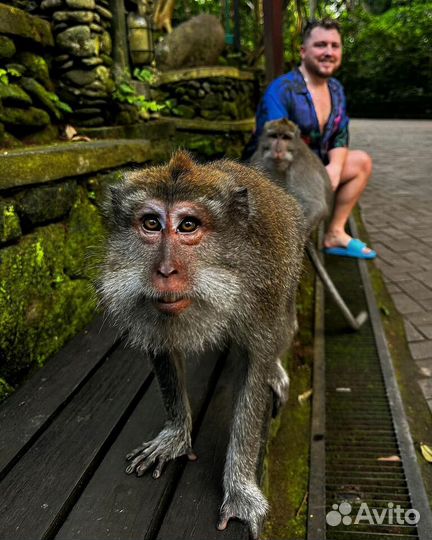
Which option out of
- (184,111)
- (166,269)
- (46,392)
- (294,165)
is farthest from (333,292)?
(184,111)

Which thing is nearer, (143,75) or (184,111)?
(143,75)

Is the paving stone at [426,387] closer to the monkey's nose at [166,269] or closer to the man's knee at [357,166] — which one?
the man's knee at [357,166]

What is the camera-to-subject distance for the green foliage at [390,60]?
1984cm

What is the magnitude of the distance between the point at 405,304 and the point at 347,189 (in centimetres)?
120

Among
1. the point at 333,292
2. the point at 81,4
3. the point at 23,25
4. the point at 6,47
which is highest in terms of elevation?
the point at 81,4

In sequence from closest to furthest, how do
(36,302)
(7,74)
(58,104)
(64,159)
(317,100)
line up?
(36,302) < (64,159) < (7,74) < (58,104) < (317,100)

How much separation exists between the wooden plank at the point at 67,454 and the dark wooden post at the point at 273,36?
3775mm

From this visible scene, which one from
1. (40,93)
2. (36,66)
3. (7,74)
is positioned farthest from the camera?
(36,66)

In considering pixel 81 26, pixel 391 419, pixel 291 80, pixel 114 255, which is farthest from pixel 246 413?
pixel 81 26

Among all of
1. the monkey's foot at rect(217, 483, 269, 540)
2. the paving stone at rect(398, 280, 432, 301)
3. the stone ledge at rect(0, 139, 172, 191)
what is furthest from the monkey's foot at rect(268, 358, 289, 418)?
the paving stone at rect(398, 280, 432, 301)

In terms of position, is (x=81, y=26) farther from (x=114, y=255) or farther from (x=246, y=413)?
(x=246, y=413)

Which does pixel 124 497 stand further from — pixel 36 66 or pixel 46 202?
pixel 36 66

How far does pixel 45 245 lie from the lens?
8.68 ft

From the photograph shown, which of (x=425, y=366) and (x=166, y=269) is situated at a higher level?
(x=166, y=269)
